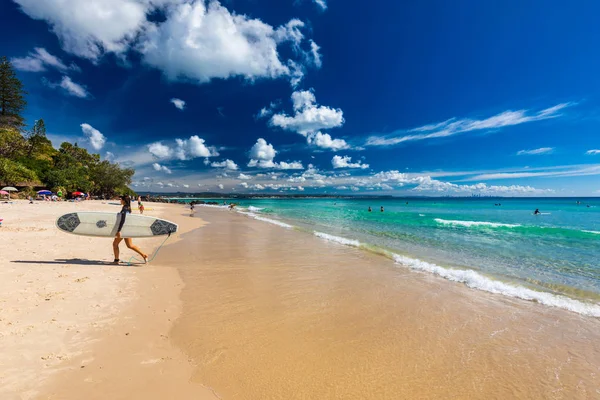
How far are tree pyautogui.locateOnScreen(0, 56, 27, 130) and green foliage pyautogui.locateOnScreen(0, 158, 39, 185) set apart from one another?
30391 mm

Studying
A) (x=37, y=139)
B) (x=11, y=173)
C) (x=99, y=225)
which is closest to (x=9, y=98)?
(x=37, y=139)

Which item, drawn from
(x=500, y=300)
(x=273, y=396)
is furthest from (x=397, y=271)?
(x=273, y=396)

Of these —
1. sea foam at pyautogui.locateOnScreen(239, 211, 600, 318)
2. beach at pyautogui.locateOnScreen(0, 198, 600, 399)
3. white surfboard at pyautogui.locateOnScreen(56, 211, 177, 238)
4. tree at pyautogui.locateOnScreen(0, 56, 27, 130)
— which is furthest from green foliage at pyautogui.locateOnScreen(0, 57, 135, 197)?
sea foam at pyautogui.locateOnScreen(239, 211, 600, 318)

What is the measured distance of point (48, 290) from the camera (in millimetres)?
5883

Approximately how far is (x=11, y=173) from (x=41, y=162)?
19.4 meters

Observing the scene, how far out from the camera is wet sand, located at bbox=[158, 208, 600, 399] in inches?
141

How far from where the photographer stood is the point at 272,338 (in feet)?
15.5

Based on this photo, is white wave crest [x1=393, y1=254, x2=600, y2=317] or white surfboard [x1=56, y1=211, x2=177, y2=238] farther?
white surfboard [x1=56, y1=211, x2=177, y2=238]

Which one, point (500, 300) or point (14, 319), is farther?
point (500, 300)

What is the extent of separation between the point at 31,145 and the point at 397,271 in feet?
273

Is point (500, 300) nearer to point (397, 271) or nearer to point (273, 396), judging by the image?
point (397, 271)

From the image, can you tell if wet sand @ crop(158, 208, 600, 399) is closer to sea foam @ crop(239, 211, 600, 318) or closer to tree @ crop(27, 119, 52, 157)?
sea foam @ crop(239, 211, 600, 318)

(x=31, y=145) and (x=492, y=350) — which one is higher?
(x=31, y=145)

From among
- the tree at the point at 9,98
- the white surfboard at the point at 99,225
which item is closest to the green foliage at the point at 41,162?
the tree at the point at 9,98
